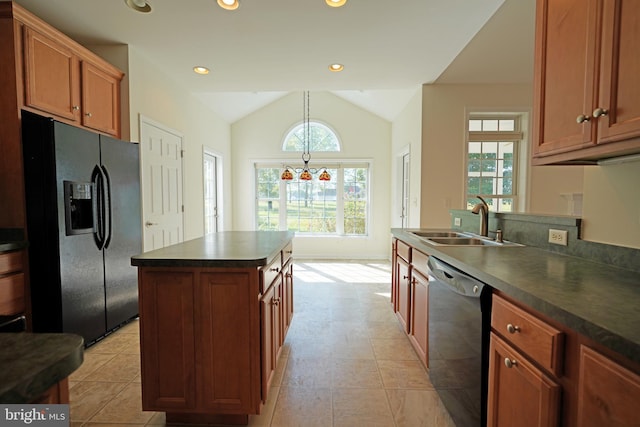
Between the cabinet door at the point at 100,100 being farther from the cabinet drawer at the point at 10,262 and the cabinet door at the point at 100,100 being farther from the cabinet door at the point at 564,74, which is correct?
the cabinet door at the point at 564,74

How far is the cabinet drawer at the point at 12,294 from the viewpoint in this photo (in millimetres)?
1868

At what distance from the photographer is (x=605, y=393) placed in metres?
0.74

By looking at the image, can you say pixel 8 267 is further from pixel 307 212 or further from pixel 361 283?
pixel 307 212

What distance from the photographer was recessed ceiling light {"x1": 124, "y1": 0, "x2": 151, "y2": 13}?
2.22 m

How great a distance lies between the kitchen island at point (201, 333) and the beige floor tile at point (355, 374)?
674 millimetres

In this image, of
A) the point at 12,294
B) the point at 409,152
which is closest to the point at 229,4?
the point at 12,294

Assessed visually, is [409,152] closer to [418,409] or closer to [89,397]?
[418,409]


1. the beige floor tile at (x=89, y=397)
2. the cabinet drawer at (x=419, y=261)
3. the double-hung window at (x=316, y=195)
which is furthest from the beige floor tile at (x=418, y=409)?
the double-hung window at (x=316, y=195)

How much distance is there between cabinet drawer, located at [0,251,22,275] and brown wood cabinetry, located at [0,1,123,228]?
23cm

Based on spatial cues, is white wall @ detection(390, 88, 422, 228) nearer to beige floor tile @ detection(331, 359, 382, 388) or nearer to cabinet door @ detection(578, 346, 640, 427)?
beige floor tile @ detection(331, 359, 382, 388)

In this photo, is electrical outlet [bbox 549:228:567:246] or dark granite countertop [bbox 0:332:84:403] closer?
dark granite countertop [bbox 0:332:84:403]

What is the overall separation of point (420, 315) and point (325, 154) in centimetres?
427

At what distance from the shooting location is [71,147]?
7.03 feet

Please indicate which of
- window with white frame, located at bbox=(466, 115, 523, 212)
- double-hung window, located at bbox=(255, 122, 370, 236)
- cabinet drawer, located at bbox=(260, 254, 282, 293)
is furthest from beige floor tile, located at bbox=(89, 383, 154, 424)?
double-hung window, located at bbox=(255, 122, 370, 236)
